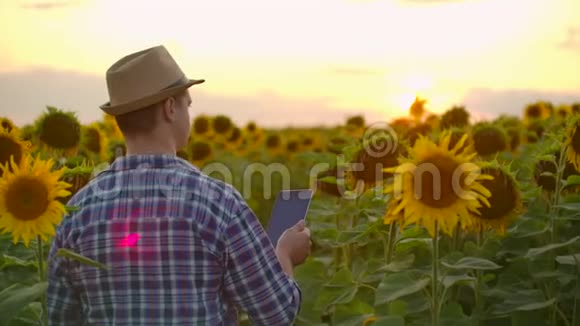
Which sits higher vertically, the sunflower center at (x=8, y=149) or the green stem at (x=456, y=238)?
the sunflower center at (x=8, y=149)

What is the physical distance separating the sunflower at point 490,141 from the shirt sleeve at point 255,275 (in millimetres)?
4001

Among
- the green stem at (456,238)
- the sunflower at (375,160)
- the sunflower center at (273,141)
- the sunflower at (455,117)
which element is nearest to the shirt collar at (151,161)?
the sunflower at (375,160)

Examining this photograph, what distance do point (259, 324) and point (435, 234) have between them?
795 mm

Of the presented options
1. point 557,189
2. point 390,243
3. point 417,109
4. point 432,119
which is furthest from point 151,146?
point 432,119

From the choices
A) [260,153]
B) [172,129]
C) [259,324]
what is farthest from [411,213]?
[260,153]

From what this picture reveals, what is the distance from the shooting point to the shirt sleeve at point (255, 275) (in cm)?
297

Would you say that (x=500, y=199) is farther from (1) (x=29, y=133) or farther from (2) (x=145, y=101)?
(1) (x=29, y=133)

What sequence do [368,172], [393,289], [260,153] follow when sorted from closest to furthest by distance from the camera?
[393,289], [368,172], [260,153]

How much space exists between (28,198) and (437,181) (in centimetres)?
146

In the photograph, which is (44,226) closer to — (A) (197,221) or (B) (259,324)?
(A) (197,221)

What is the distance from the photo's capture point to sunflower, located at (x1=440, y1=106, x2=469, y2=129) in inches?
315

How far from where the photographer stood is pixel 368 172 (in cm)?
489

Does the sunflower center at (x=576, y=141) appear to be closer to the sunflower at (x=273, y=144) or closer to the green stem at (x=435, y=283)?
the green stem at (x=435, y=283)

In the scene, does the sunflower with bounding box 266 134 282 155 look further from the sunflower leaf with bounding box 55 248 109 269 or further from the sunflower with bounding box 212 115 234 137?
the sunflower leaf with bounding box 55 248 109 269
